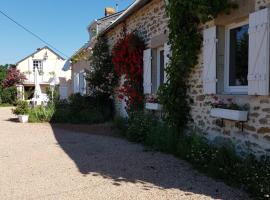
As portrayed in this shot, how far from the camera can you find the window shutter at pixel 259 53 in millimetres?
5473

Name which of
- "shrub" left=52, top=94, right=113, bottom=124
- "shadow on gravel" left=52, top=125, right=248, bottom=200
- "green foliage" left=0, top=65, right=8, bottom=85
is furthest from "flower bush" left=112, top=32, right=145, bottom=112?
"green foliage" left=0, top=65, right=8, bottom=85

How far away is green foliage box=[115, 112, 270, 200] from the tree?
32535 mm

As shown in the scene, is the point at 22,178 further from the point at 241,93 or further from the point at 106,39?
the point at 106,39

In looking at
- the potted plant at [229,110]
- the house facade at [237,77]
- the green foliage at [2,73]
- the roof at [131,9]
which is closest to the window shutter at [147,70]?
the house facade at [237,77]

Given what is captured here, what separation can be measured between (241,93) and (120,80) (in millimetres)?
7735

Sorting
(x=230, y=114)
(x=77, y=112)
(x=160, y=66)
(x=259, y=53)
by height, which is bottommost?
(x=77, y=112)

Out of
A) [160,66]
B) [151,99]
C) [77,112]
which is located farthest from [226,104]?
[77,112]

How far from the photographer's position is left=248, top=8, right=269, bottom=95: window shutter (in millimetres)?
5473

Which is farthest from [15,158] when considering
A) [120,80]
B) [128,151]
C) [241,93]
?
[120,80]

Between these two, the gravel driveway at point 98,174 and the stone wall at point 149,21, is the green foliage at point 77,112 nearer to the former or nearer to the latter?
the stone wall at point 149,21

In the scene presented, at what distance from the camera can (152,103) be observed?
978 cm

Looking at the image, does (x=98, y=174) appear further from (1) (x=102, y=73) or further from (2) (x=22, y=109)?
(2) (x=22, y=109)

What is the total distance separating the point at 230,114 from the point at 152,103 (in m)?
3.79

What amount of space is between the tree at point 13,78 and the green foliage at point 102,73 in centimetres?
2662
